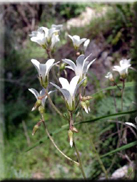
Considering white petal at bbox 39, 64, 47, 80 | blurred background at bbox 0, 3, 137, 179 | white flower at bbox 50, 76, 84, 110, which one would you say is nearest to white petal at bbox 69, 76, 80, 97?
white flower at bbox 50, 76, 84, 110

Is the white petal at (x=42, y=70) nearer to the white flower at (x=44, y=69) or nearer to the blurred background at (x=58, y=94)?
the white flower at (x=44, y=69)

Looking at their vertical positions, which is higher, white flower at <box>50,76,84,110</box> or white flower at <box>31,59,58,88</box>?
white flower at <box>31,59,58,88</box>

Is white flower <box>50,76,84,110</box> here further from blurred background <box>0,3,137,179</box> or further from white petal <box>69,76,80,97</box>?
blurred background <box>0,3,137,179</box>

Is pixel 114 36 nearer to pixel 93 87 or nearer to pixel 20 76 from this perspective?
pixel 93 87

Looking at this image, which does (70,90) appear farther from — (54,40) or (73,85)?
(54,40)

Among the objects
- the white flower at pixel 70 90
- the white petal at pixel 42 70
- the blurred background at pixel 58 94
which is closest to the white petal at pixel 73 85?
the white flower at pixel 70 90

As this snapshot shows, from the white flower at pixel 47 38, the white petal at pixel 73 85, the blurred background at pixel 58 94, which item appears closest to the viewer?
the white petal at pixel 73 85

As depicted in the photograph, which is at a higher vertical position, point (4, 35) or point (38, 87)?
point (4, 35)

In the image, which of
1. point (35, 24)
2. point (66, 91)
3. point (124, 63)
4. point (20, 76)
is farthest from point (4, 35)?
point (66, 91)
